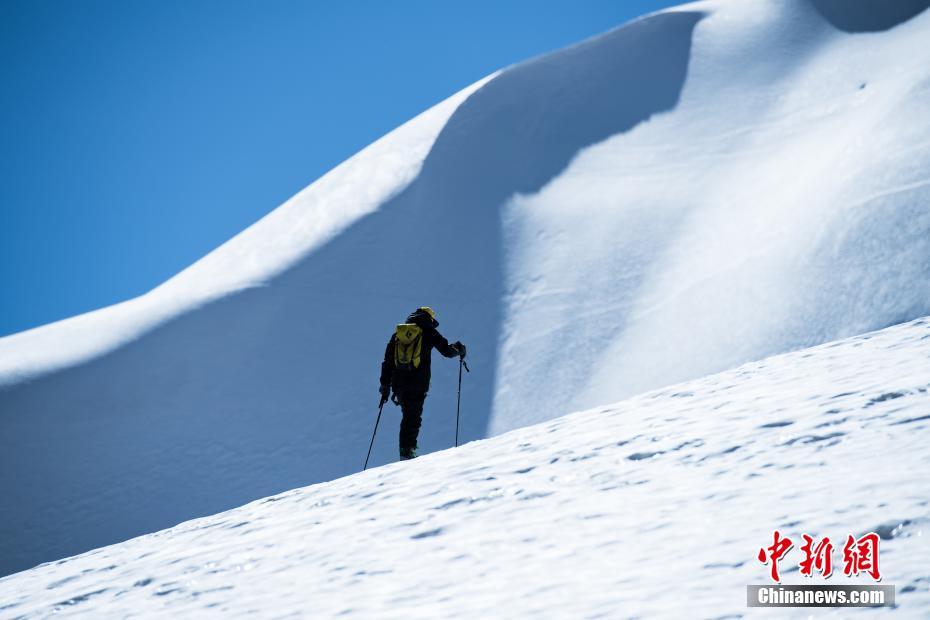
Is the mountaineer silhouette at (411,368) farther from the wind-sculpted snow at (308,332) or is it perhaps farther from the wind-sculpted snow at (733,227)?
the wind-sculpted snow at (733,227)

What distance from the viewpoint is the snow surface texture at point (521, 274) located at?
16594 mm

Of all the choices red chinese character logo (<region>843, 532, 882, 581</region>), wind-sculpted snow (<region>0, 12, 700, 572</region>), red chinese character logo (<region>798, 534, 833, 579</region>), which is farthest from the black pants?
wind-sculpted snow (<region>0, 12, 700, 572</region>)

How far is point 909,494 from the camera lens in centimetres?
399

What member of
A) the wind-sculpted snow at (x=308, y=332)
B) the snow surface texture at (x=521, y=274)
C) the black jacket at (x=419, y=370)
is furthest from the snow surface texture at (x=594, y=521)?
the wind-sculpted snow at (x=308, y=332)

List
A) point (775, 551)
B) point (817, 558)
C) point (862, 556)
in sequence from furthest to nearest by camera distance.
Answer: point (775, 551), point (817, 558), point (862, 556)

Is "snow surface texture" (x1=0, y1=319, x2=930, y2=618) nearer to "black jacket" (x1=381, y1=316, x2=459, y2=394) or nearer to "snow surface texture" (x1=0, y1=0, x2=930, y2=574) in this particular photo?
"black jacket" (x1=381, y1=316, x2=459, y2=394)

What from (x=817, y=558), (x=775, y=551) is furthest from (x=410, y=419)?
(x=817, y=558)

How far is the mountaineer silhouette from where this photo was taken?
9.18 m

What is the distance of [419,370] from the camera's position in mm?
9258

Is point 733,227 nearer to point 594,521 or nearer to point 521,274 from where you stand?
point 521,274

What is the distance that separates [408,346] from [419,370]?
0.91ft

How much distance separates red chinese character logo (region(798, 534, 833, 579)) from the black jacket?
5667mm

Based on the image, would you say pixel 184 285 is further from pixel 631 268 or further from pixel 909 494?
pixel 909 494

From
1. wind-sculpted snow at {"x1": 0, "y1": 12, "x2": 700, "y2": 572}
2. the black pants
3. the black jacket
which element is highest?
wind-sculpted snow at {"x1": 0, "y1": 12, "x2": 700, "y2": 572}
